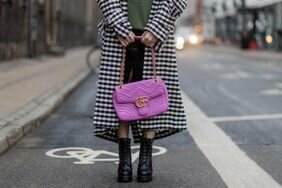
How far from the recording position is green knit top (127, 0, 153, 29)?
16.6 feet

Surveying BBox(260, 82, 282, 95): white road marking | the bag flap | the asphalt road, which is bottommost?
BBox(260, 82, 282, 95): white road marking

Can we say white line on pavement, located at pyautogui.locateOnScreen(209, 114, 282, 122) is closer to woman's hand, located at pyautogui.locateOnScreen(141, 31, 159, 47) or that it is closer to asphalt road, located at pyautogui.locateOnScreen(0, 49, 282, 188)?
asphalt road, located at pyautogui.locateOnScreen(0, 49, 282, 188)

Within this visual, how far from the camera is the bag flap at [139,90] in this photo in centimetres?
502

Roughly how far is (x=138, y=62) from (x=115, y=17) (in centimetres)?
41

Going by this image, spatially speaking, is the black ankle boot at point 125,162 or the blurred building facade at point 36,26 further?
the blurred building facade at point 36,26

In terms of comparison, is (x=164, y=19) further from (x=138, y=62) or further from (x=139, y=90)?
(x=139, y=90)

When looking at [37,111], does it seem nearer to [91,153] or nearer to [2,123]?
[2,123]

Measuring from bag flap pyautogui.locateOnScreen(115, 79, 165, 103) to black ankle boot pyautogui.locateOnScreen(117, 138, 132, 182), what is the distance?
0.44 metres

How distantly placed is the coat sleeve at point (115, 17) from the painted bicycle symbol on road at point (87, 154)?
1645 millimetres

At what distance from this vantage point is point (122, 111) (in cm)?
503

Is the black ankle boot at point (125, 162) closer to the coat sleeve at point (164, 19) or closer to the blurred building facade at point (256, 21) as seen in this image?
the coat sleeve at point (164, 19)

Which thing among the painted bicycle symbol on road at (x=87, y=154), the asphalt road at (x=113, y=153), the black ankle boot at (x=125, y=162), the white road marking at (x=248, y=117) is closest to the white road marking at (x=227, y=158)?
the asphalt road at (x=113, y=153)

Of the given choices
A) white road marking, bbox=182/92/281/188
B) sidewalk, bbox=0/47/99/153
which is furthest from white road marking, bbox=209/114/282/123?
sidewalk, bbox=0/47/99/153

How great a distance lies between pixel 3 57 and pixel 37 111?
12.7m
